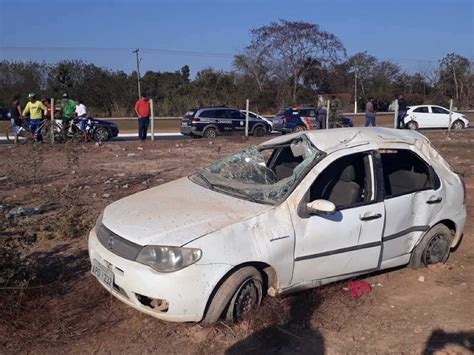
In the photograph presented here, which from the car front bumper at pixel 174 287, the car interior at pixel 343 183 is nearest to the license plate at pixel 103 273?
the car front bumper at pixel 174 287

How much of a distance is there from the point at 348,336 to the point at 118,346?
1.71 m

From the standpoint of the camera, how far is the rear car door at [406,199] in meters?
4.82

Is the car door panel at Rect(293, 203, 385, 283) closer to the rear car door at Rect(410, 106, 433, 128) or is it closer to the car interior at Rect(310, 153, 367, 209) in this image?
the car interior at Rect(310, 153, 367, 209)

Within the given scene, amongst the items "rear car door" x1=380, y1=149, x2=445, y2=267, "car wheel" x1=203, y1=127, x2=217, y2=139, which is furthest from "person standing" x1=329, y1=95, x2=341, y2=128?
"rear car door" x1=380, y1=149, x2=445, y2=267

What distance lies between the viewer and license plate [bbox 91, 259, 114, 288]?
12.9 ft

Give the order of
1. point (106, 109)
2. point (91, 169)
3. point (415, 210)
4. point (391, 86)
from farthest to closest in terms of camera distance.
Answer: point (391, 86) → point (106, 109) → point (91, 169) → point (415, 210)

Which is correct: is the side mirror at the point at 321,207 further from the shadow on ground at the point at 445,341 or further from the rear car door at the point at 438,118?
the rear car door at the point at 438,118

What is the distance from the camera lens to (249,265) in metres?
3.91

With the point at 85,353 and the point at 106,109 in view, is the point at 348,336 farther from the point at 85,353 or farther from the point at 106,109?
the point at 106,109

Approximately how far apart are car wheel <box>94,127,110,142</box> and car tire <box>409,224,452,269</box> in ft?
50.9

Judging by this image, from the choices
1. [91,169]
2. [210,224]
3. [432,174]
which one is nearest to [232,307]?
[210,224]

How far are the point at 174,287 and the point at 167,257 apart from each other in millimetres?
217

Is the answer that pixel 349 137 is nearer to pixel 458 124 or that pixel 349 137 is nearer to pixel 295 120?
pixel 295 120

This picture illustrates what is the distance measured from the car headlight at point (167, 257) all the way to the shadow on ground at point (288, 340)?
69 centimetres
